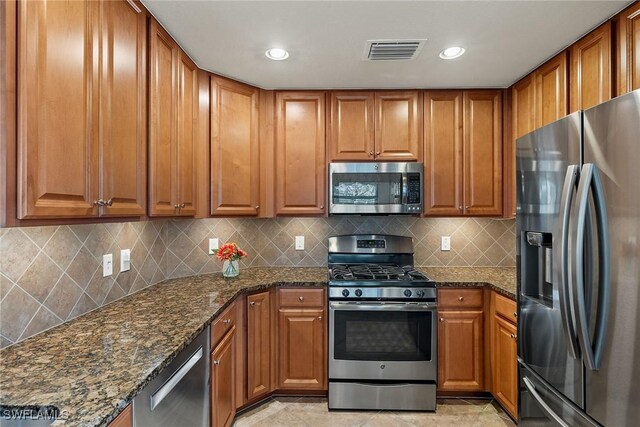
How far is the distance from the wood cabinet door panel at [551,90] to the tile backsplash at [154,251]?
1.06 meters

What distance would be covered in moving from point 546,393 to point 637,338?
594mm

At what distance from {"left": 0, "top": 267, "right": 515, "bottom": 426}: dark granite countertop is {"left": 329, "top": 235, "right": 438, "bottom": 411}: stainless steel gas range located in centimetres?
61

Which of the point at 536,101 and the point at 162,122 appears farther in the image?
the point at 536,101

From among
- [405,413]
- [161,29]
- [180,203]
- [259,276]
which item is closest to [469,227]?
[405,413]

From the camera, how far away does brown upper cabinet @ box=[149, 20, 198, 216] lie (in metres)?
1.72

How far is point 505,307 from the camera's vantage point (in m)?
2.20

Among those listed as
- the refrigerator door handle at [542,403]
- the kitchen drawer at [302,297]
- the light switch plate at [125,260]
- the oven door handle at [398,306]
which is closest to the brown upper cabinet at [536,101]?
the oven door handle at [398,306]

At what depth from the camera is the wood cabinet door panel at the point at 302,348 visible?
245cm

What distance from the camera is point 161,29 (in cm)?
180

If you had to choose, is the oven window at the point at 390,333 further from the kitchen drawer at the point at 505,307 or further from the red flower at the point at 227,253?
the red flower at the point at 227,253

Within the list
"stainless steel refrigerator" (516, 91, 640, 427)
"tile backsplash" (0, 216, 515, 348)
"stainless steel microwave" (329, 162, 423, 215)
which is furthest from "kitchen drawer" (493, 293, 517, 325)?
"stainless steel microwave" (329, 162, 423, 215)

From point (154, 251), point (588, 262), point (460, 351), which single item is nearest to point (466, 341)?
point (460, 351)

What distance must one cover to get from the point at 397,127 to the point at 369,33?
98 centimetres

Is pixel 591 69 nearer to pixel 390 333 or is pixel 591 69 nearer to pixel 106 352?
pixel 390 333
